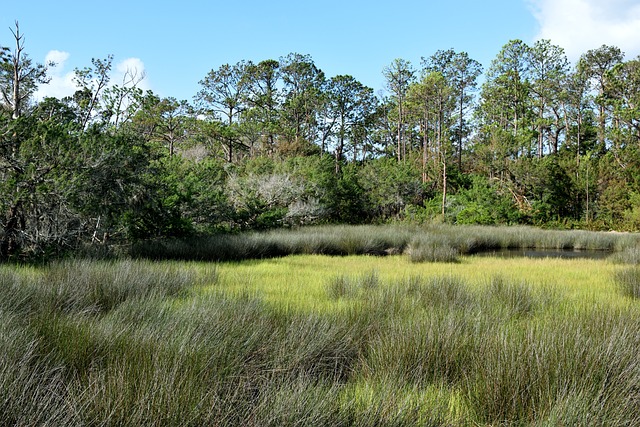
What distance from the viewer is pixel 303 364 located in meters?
3.04

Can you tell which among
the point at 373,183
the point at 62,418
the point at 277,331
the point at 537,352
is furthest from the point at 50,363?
the point at 373,183

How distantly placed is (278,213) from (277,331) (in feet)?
46.2

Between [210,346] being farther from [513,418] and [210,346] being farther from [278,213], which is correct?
[278,213]

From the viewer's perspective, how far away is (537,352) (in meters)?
2.82

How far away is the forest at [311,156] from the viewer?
7.83 metres

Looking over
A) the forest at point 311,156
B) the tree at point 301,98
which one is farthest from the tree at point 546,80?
the tree at point 301,98

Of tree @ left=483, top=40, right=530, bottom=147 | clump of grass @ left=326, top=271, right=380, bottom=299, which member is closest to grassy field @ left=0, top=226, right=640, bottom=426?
clump of grass @ left=326, top=271, right=380, bottom=299

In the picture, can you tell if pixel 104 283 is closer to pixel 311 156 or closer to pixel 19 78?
pixel 19 78

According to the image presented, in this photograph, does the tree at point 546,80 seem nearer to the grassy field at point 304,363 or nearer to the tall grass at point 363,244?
the tall grass at point 363,244

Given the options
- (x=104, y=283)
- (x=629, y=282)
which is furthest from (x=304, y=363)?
(x=629, y=282)

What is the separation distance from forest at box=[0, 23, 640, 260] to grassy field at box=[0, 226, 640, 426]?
3.09 m

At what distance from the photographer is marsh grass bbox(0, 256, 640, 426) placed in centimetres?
208

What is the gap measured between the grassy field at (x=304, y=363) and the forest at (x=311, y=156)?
3.09 meters

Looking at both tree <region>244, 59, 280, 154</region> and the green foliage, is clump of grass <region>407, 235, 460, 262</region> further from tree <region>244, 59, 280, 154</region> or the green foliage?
tree <region>244, 59, 280, 154</region>
